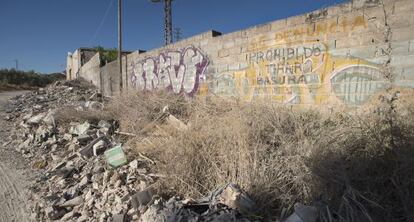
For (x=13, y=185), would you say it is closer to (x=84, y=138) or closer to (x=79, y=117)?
(x=84, y=138)

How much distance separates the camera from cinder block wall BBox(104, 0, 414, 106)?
10.6 feet

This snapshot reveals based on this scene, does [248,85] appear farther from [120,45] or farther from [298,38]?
[120,45]

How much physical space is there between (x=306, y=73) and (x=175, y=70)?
13.6ft

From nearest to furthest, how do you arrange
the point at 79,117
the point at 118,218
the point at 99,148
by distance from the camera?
the point at 118,218 → the point at 99,148 → the point at 79,117

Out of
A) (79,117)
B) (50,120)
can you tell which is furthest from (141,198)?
(50,120)

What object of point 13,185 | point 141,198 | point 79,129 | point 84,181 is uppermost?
point 79,129

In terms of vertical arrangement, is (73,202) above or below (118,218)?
below

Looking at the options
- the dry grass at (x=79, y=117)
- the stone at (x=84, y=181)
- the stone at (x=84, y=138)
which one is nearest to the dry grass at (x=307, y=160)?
the stone at (x=84, y=181)

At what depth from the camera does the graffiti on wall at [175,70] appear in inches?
261

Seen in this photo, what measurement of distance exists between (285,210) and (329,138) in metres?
0.93

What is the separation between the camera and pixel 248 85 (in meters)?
5.21

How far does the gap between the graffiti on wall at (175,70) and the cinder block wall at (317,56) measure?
7 centimetres

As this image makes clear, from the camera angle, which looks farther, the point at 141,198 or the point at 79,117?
the point at 79,117

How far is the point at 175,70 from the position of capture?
296 inches
